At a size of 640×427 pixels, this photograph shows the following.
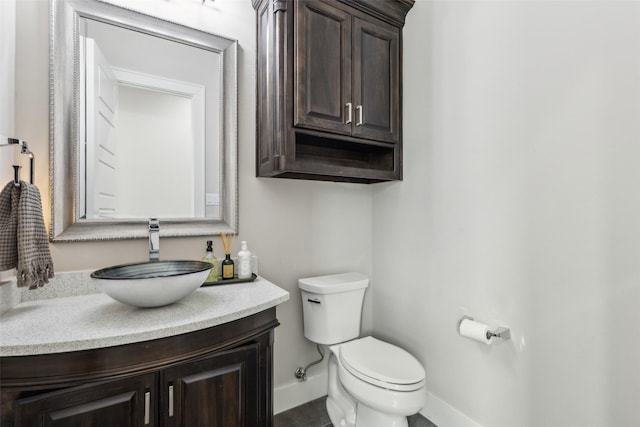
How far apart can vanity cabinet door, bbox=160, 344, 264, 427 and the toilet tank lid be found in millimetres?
648

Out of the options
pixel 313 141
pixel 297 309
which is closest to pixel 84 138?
pixel 313 141

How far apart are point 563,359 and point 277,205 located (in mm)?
1498

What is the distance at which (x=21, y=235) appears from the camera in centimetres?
98

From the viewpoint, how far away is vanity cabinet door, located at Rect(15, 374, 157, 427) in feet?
2.58

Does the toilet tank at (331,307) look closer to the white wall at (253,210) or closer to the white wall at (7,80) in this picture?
the white wall at (253,210)

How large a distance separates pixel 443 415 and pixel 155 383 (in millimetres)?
1510

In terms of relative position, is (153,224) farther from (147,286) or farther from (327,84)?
(327,84)

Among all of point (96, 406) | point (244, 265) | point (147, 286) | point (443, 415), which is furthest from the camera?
point (443, 415)

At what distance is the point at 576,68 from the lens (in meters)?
1.16

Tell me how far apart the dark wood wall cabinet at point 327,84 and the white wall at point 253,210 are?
0.30ft

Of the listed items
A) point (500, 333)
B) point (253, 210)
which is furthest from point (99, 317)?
point (500, 333)

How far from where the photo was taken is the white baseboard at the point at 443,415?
154 centimetres

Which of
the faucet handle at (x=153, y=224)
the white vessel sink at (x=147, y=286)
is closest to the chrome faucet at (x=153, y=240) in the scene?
the faucet handle at (x=153, y=224)

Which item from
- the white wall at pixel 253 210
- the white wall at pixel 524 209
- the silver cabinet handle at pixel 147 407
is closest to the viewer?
the silver cabinet handle at pixel 147 407
